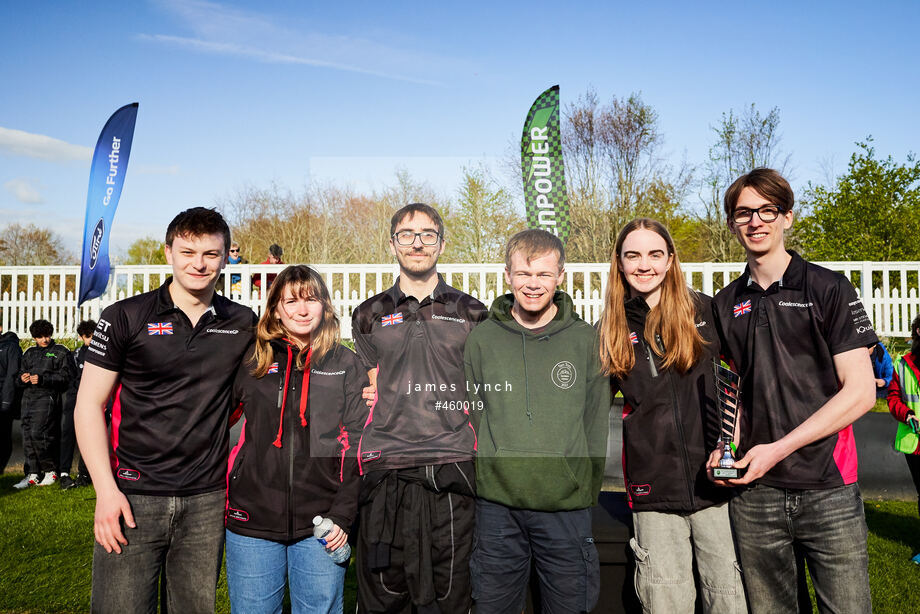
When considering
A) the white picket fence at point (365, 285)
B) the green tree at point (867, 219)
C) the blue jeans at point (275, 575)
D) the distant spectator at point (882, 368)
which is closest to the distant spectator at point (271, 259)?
the white picket fence at point (365, 285)

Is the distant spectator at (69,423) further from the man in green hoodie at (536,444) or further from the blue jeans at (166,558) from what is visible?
the man in green hoodie at (536,444)

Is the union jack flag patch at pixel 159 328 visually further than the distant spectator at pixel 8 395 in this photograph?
No

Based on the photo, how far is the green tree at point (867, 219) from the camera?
1226cm

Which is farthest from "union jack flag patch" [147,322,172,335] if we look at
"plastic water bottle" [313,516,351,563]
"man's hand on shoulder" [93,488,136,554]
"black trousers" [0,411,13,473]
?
"black trousers" [0,411,13,473]

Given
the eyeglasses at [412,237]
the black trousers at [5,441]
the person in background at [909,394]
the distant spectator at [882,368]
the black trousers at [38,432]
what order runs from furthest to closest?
1. the black trousers at [5,441]
2. the black trousers at [38,432]
3. the distant spectator at [882,368]
4. the person in background at [909,394]
5. the eyeglasses at [412,237]

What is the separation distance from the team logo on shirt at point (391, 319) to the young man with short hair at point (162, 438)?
650 mm

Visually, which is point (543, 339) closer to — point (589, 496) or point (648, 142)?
point (589, 496)

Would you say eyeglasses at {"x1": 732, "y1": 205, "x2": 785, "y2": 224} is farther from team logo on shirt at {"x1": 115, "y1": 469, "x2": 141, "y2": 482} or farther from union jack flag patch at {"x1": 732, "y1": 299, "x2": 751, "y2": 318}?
team logo on shirt at {"x1": 115, "y1": 469, "x2": 141, "y2": 482}

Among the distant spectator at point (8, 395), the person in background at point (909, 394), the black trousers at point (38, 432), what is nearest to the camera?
the person in background at point (909, 394)

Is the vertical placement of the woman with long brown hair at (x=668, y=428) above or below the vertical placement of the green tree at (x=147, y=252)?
below

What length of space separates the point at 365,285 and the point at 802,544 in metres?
2.84

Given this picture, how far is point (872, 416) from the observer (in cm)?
540

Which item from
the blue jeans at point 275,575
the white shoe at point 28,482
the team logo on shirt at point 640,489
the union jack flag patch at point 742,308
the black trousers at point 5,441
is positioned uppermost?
the union jack flag patch at point 742,308

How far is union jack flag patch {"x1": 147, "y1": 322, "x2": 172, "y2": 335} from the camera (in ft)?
7.55
